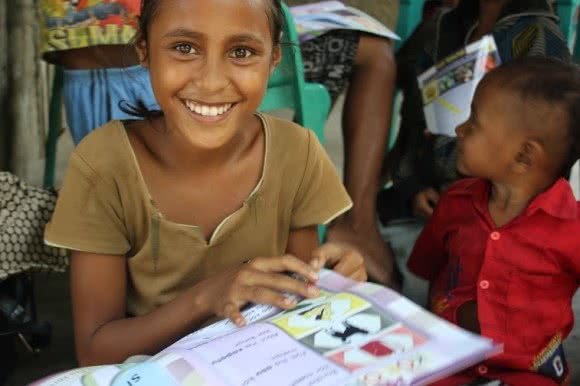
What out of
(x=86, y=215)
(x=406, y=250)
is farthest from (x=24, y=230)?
(x=406, y=250)

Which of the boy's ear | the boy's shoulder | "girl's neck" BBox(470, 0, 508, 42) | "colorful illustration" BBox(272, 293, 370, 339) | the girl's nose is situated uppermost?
"girl's neck" BBox(470, 0, 508, 42)

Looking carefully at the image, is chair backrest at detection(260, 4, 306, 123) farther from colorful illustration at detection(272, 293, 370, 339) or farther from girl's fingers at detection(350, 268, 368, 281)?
colorful illustration at detection(272, 293, 370, 339)

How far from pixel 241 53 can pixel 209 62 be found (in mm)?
62

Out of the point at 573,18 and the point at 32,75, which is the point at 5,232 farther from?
the point at 573,18

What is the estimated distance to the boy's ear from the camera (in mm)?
1419

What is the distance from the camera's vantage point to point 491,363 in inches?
55.4

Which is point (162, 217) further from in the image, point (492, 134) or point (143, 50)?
point (492, 134)

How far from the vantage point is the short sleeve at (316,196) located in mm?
1314

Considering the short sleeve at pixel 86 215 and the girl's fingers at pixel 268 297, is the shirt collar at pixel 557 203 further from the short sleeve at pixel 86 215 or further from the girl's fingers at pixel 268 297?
the short sleeve at pixel 86 215

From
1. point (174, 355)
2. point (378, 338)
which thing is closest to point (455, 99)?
point (378, 338)

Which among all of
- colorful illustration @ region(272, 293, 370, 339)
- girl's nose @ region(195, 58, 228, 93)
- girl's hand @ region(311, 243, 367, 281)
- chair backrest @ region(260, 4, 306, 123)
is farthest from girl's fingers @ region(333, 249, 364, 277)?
chair backrest @ region(260, 4, 306, 123)

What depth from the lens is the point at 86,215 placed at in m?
1.17

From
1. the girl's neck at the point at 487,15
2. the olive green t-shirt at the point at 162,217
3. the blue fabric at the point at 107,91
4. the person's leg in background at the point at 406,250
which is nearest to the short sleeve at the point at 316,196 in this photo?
the olive green t-shirt at the point at 162,217

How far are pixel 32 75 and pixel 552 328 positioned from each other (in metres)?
1.93
